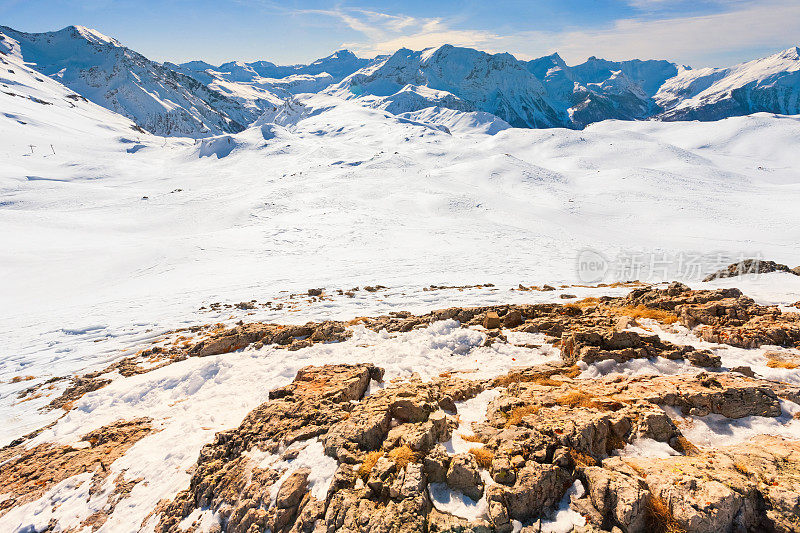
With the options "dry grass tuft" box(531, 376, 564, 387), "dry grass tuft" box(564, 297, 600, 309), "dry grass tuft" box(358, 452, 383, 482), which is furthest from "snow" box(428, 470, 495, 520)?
"dry grass tuft" box(564, 297, 600, 309)

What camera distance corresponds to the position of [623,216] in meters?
47.7

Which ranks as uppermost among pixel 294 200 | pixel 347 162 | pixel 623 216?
pixel 347 162

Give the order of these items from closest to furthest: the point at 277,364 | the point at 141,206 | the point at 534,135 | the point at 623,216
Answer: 1. the point at 277,364
2. the point at 623,216
3. the point at 141,206
4. the point at 534,135

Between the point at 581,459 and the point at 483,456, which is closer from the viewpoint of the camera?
the point at 581,459

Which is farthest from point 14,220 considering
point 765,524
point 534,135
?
point 534,135

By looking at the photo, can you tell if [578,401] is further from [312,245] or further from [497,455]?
[312,245]

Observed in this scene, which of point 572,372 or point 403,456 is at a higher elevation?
point 403,456

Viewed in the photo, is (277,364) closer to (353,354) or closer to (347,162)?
(353,354)

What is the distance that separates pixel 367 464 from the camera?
21.4 feet

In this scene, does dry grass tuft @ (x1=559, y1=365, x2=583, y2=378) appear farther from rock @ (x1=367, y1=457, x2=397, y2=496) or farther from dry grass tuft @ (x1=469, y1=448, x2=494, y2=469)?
rock @ (x1=367, y1=457, x2=397, y2=496)

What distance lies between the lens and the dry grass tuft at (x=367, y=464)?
6.37 metres

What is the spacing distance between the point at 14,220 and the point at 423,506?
58004 millimetres

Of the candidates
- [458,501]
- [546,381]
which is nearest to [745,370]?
[546,381]

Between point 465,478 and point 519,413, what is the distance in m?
2.31
